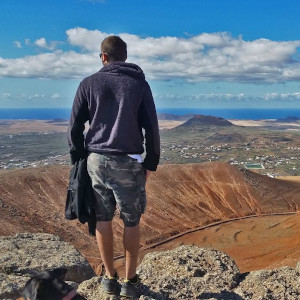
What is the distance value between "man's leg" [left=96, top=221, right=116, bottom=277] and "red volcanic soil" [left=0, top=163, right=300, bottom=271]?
13.5 m

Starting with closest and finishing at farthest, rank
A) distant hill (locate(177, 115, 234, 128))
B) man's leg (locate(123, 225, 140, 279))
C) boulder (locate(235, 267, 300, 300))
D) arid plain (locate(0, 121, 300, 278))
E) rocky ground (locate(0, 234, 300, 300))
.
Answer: man's leg (locate(123, 225, 140, 279)) → rocky ground (locate(0, 234, 300, 300)) → boulder (locate(235, 267, 300, 300)) → arid plain (locate(0, 121, 300, 278)) → distant hill (locate(177, 115, 234, 128))

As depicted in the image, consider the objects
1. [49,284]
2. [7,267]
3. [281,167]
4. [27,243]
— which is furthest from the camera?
[281,167]

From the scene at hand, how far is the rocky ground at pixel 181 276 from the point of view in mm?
5273

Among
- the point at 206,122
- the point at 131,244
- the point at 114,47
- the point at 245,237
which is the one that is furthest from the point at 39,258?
the point at 206,122

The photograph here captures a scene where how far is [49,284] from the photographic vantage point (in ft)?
12.1

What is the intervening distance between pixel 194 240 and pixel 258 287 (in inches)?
641

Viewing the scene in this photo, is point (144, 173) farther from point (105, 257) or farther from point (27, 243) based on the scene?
point (27, 243)

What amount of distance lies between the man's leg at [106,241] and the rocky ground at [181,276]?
1.22 feet

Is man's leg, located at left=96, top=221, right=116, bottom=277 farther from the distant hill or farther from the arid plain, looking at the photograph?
the distant hill

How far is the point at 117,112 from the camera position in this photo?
13.9ft

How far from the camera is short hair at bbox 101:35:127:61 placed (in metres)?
4.25

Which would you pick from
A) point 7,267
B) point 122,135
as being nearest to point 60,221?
point 7,267

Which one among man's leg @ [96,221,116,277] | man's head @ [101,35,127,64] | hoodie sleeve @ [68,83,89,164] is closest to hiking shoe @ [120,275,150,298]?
man's leg @ [96,221,116,277]

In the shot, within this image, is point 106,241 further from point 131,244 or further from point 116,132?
point 116,132
